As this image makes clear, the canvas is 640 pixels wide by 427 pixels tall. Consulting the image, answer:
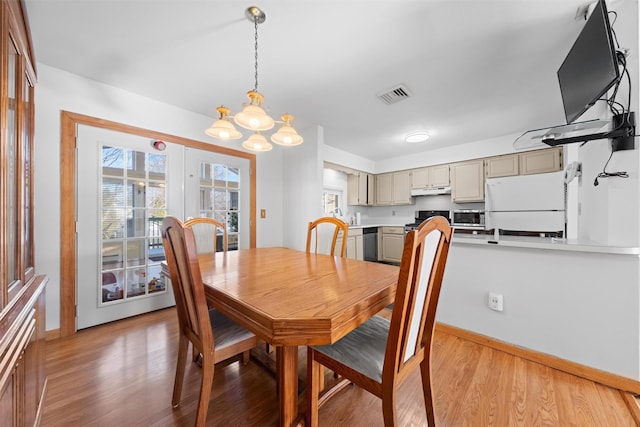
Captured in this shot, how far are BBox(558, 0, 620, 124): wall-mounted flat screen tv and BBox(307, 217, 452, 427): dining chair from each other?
112cm

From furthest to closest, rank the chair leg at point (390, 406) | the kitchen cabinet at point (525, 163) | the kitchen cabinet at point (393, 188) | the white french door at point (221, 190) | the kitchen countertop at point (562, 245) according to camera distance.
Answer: the kitchen cabinet at point (393, 188), the kitchen cabinet at point (525, 163), the white french door at point (221, 190), the kitchen countertop at point (562, 245), the chair leg at point (390, 406)

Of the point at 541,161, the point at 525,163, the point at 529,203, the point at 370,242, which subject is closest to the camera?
the point at 529,203

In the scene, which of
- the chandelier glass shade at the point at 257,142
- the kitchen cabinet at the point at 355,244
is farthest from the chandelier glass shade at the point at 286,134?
the kitchen cabinet at the point at 355,244

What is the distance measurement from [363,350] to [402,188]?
4267mm

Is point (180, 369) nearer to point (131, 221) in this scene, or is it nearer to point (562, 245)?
point (131, 221)

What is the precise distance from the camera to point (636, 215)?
136 cm

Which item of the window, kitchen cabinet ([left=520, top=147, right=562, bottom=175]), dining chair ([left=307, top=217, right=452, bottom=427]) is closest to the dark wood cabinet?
dining chair ([left=307, top=217, right=452, bottom=427])

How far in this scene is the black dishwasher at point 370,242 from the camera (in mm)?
4680

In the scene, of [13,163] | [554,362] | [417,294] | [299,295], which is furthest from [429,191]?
[13,163]

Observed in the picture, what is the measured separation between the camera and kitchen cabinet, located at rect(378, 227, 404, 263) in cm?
472

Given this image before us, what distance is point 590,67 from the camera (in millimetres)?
1272

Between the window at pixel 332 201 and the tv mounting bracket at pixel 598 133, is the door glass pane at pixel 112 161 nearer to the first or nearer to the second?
the window at pixel 332 201

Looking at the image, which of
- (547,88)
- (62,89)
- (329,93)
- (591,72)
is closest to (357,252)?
(329,93)

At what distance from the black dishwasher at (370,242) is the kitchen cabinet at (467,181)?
1.58 m
